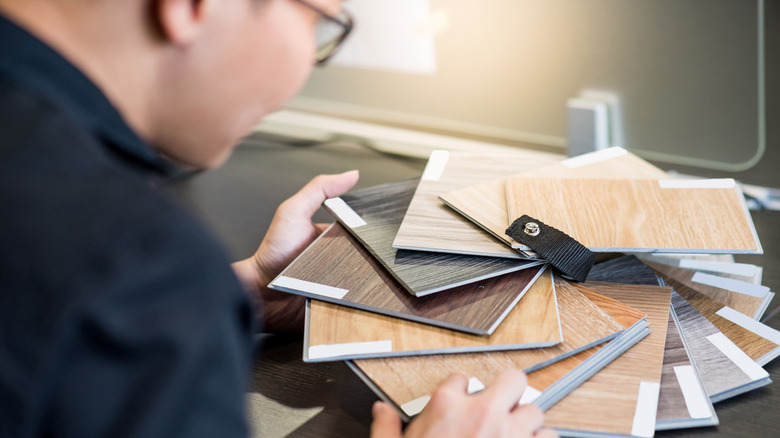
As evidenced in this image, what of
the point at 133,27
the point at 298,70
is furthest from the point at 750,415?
the point at 133,27

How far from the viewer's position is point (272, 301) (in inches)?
33.8

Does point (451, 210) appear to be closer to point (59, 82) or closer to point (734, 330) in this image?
point (734, 330)

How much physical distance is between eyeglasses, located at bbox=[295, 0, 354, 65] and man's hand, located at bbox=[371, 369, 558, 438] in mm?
317

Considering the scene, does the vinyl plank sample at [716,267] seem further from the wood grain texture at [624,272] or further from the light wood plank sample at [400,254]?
the light wood plank sample at [400,254]

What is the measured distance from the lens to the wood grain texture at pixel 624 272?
30.9 inches

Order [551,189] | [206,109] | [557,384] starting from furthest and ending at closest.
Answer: [551,189] → [557,384] → [206,109]

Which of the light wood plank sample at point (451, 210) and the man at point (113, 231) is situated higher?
the man at point (113, 231)

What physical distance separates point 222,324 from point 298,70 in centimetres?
23

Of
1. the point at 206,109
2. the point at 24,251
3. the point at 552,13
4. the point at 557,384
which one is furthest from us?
the point at 552,13

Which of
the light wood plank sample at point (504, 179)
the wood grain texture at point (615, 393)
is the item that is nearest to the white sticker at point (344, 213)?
the light wood plank sample at point (504, 179)

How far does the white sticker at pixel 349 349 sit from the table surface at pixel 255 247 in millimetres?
86

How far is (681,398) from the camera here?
2.03 ft

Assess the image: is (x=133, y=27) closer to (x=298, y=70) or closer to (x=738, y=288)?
(x=298, y=70)

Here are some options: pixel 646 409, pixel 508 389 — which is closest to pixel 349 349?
pixel 508 389
